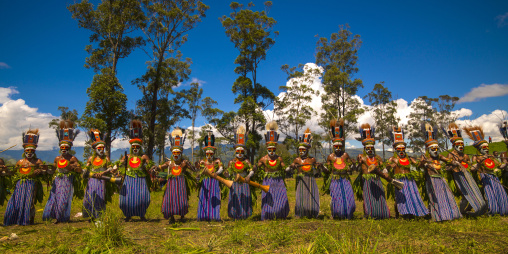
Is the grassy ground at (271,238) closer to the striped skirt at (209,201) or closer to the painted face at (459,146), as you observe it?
the striped skirt at (209,201)

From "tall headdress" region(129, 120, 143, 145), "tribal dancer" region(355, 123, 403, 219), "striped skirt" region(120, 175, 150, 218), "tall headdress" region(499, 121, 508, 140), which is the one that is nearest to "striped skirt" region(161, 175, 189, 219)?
"striped skirt" region(120, 175, 150, 218)

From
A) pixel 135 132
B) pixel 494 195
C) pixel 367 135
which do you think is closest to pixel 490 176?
pixel 494 195

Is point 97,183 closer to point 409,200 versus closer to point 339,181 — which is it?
point 339,181

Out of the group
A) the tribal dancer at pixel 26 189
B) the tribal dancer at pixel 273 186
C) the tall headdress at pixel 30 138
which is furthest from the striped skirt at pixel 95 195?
the tribal dancer at pixel 273 186

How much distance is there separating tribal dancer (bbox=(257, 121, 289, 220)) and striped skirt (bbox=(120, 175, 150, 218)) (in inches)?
114

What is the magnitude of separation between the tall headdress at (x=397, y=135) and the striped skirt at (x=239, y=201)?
378cm

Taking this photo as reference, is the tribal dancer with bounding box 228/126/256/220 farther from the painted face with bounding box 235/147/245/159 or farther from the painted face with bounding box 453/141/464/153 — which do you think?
the painted face with bounding box 453/141/464/153

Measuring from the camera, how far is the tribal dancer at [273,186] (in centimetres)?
732

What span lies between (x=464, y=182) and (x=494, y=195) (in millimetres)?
854

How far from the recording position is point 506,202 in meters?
7.25

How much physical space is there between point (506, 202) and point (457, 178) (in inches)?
53.3

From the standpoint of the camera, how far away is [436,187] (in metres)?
6.93

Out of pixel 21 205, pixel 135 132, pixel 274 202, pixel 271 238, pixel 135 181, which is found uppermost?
pixel 135 132

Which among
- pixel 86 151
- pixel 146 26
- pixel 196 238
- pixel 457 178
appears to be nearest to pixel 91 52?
pixel 146 26
